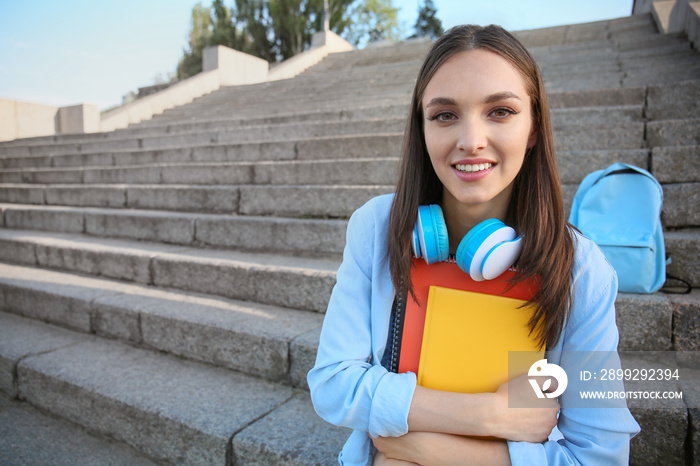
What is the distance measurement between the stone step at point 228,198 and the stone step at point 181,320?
3.51ft

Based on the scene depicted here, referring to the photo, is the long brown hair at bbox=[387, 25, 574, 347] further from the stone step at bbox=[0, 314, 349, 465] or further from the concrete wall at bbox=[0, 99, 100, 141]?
the concrete wall at bbox=[0, 99, 100, 141]

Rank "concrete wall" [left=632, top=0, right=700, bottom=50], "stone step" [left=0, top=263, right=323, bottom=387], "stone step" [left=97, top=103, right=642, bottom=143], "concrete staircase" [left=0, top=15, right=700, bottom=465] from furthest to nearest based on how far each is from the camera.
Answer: "concrete wall" [left=632, top=0, right=700, bottom=50] → "stone step" [left=97, top=103, right=642, bottom=143] → "stone step" [left=0, top=263, right=323, bottom=387] → "concrete staircase" [left=0, top=15, right=700, bottom=465]

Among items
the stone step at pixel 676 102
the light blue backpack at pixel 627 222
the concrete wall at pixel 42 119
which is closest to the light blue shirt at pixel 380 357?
the light blue backpack at pixel 627 222

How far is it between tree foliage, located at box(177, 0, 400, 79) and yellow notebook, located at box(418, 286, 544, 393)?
26892 mm

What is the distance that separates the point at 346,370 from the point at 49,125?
11888 millimetres

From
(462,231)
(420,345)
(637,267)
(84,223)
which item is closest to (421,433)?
(420,345)

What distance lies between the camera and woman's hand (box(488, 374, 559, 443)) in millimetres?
1031

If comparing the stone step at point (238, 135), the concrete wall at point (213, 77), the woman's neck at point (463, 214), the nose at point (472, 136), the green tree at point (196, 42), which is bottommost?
the woman's neck at point (463, 214)

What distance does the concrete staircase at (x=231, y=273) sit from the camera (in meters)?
2.04

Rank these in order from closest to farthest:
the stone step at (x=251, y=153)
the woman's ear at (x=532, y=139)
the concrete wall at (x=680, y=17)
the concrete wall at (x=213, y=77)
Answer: the woman's ear at (x=532, y=139), the stone step at (x=251, y=153), the concrete wall at (x=680, y=17), the concrete wall at (x=213, y=77)

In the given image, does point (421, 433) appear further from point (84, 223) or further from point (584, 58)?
point (584, 58)

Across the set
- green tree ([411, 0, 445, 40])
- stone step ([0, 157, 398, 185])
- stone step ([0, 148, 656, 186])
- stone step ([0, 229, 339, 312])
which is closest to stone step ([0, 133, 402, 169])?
stone step ([0, 148, 656, 186])

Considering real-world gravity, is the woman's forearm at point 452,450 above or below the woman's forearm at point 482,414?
below

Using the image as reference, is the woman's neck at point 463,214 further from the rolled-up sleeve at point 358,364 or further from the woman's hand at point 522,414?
the woman's hand at point 522,414
